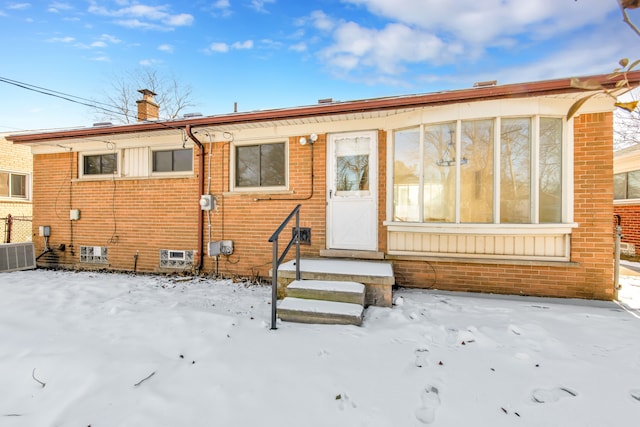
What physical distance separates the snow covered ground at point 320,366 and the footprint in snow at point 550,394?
12 mm

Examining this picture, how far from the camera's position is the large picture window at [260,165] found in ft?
19.0

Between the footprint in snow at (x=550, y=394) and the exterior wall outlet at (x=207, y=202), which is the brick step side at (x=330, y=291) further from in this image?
the exterior wall outlet at (x=207, y=202)

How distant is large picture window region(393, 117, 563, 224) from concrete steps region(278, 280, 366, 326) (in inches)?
72.9

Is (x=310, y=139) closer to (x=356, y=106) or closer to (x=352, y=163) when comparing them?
(x=352, y=163)

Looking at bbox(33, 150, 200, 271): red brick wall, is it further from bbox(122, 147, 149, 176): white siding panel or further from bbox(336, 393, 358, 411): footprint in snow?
bbox(336, 393, 358, 411): footprint in snow

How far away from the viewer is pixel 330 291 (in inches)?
150

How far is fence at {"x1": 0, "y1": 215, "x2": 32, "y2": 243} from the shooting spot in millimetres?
9969

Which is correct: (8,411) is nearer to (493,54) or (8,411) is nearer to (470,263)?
(470,263)

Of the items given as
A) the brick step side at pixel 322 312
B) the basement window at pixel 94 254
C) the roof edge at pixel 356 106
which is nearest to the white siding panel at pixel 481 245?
the brick step side at pixel 322 312

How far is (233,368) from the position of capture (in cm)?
254

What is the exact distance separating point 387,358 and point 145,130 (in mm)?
6190

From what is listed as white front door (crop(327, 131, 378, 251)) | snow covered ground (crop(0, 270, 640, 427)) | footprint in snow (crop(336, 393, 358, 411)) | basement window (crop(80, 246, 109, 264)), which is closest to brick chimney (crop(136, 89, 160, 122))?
basement window (crop(80, 246, 109, 264))

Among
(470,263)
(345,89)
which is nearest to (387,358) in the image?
(470,263)

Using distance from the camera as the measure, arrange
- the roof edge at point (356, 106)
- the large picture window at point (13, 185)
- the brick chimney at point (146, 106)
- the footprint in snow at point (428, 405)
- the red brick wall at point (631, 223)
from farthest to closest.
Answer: the large picture window at point (13, 185), the red brick wall at point (631, 223), the brick chimney at point (146, 106), the roof edge at point (356, 106), the footprint in snow at point (428, 405)
